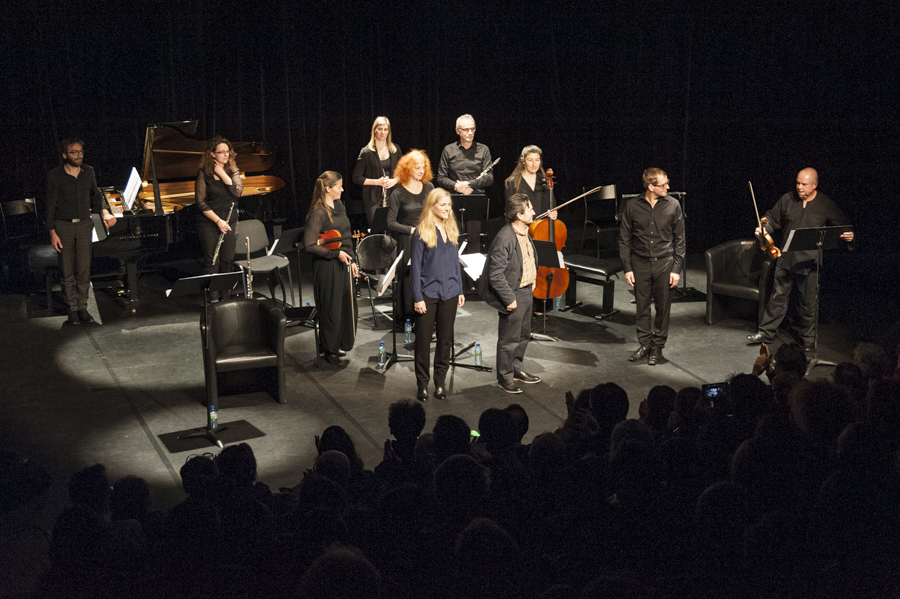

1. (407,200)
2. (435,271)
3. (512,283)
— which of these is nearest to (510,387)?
(512,283)

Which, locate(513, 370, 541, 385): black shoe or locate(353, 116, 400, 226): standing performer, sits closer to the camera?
locate(513, 370, 541, 385): black shoe

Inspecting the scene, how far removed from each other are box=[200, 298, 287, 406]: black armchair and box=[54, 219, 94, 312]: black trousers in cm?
265

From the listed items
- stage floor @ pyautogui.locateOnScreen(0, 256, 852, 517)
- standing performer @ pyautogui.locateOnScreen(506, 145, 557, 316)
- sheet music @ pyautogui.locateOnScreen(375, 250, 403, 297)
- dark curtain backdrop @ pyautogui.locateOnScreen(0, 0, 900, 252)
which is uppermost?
dark curtain backdrop @ pyautogui.locateOnScreen(0, 0, 900, 252)

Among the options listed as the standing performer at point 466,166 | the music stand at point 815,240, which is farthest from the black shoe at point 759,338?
the standing performer at point 466,166

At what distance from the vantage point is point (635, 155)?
1336 cm

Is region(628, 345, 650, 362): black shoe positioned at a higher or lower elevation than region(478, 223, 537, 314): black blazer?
lower

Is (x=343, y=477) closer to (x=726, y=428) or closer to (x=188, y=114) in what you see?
(x=726, y=428)

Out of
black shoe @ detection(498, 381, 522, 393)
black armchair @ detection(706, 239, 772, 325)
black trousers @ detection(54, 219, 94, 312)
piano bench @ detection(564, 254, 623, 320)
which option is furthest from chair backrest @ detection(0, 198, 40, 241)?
black armchair @ detection(706, 239, 772, 325)

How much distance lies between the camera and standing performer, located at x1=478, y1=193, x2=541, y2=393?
21.4ft

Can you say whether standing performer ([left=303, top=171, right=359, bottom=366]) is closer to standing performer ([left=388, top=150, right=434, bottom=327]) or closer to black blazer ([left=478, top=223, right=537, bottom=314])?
standing performer ([left=388, top=150, right=434, bottom=327])

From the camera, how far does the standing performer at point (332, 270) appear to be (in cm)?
721

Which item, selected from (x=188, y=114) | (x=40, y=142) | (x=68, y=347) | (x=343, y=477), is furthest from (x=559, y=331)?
(x=40, y=142)

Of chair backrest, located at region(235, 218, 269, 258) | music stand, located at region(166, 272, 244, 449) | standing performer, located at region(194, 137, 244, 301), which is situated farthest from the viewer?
chair backrest, located at region(235, 218, 269, 258)

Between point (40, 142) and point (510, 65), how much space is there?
6.88m
